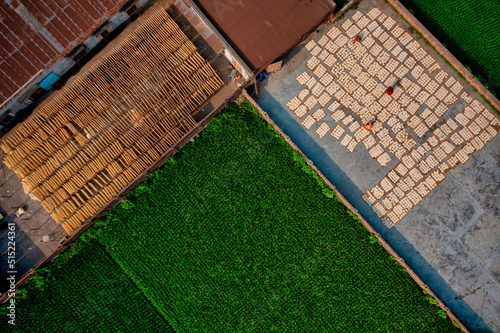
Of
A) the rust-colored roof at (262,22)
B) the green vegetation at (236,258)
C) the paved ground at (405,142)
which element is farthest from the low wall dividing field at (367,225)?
the rust-colored roof at (262,22)

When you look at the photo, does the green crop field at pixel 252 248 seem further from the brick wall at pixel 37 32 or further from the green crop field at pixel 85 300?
the brick wall at pixel 37 32

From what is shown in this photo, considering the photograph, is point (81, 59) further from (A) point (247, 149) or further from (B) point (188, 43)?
(A) point (247, 149)

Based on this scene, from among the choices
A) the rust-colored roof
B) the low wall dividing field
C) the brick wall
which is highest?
the brick wall

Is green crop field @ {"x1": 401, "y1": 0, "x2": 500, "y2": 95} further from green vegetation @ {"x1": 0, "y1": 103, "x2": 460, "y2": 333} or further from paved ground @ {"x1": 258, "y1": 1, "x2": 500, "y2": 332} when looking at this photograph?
green vegetation @ {"x1": 0, "y1": 103, "x2": 460, "y2": 333}

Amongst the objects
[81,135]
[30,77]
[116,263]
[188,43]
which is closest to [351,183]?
[188,43]

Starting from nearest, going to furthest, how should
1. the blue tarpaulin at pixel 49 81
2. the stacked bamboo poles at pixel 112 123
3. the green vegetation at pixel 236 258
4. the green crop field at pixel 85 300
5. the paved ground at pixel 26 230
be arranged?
1. the stacked bamboo poles at pixel 112 123
2. the green crop field at pixel 85 300
3. the blue tarpaulin at pixel 49 81
4. the green vegetation at pixel 236 258
5. the paved ground at pixel 26 230

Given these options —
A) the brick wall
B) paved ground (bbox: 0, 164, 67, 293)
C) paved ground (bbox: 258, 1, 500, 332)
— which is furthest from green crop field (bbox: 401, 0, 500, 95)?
paved ground (bbox: 0, 164, 67, 293)
